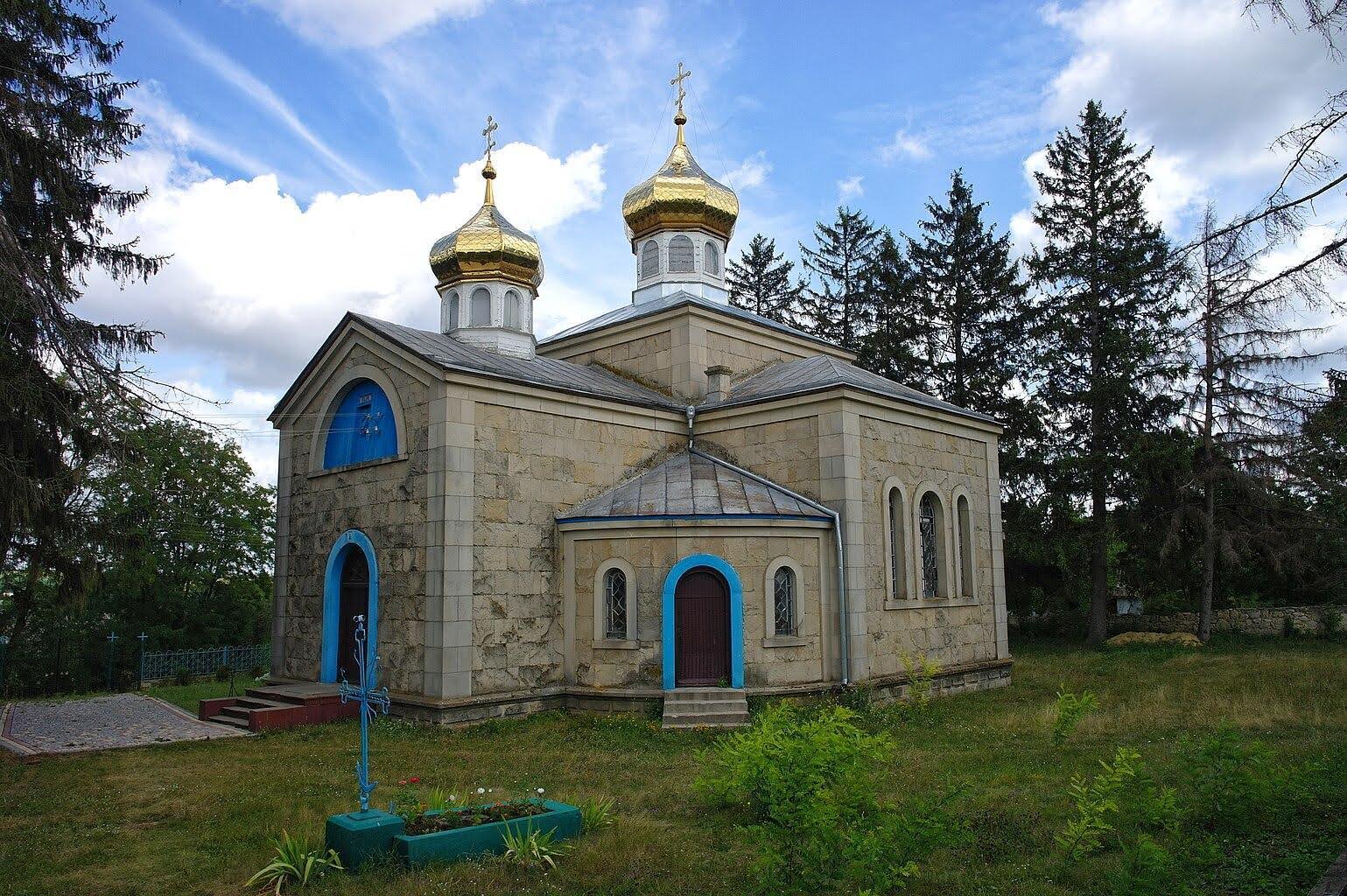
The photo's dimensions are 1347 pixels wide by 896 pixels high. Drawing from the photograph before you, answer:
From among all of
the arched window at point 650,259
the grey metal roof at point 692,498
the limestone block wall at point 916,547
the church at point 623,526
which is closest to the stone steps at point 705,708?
the church at point 623,526

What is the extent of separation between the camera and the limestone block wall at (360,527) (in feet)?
42.7

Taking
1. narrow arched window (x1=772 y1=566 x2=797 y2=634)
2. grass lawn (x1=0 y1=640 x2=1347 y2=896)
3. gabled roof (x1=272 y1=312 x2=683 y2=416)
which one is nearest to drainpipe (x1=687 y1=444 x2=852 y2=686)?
narrow arched window (x1=772 y1=566 x2=797 y2=634)

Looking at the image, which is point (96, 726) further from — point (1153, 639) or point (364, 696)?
point (1153, 639)

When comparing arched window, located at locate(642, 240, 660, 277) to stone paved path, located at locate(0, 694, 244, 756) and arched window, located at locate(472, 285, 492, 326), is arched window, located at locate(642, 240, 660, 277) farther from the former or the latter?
stone paved path, located at locate(0, 694, 244, 756)

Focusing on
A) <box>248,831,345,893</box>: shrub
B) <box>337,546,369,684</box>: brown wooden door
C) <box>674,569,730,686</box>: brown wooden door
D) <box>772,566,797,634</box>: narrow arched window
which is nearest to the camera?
<box>248,831,345,893</box>: shrub

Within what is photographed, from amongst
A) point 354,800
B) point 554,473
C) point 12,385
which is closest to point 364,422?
point 554,473

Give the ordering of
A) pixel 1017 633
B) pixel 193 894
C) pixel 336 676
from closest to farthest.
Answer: pixel 193 894 → pixel 336 676 → pixel 1017 633

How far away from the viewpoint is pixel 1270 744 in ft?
33.6

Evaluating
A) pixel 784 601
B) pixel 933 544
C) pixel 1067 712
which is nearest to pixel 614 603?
pixel 784 601

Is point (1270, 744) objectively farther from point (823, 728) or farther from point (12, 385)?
point (12, 385)

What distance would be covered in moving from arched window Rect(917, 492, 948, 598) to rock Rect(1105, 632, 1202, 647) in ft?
36.9

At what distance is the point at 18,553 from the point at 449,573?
16.7ft

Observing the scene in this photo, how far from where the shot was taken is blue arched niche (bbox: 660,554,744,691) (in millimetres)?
13016

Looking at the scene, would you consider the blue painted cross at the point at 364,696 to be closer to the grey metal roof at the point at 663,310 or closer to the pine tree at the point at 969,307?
the grey metal roof at the point at 663,310
